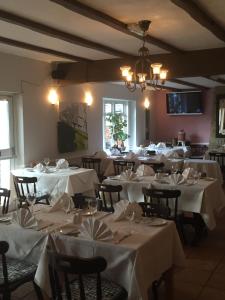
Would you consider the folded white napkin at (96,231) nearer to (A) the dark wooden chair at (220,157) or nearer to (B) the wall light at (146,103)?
(A) the dark wooden chair at (220,157)

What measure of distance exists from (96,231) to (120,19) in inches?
103

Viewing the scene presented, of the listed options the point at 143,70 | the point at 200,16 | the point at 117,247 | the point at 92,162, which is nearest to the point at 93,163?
the point at 92,162

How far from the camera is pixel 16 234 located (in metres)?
Answer: 3.07

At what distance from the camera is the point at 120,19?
4.32 meters

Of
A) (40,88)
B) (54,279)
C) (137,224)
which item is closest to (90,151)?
Result: (40,88)

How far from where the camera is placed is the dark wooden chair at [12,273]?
2639mm

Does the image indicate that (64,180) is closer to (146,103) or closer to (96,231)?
(96,231)

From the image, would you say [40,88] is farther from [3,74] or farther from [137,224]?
[137,224]

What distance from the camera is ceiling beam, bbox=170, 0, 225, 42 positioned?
3.60 metres

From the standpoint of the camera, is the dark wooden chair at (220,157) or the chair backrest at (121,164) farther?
the dark wooden chair at (220,157)

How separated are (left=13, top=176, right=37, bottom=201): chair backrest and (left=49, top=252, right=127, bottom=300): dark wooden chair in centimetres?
278

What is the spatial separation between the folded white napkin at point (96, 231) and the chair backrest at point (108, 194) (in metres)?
1.84

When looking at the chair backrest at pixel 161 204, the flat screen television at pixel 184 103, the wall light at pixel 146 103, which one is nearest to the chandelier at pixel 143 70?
the chair backrest at pixel 161 204

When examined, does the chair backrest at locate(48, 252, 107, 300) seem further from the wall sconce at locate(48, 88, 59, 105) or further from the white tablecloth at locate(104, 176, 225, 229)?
the wall sconce at locate(48, 88, 59, 105)
